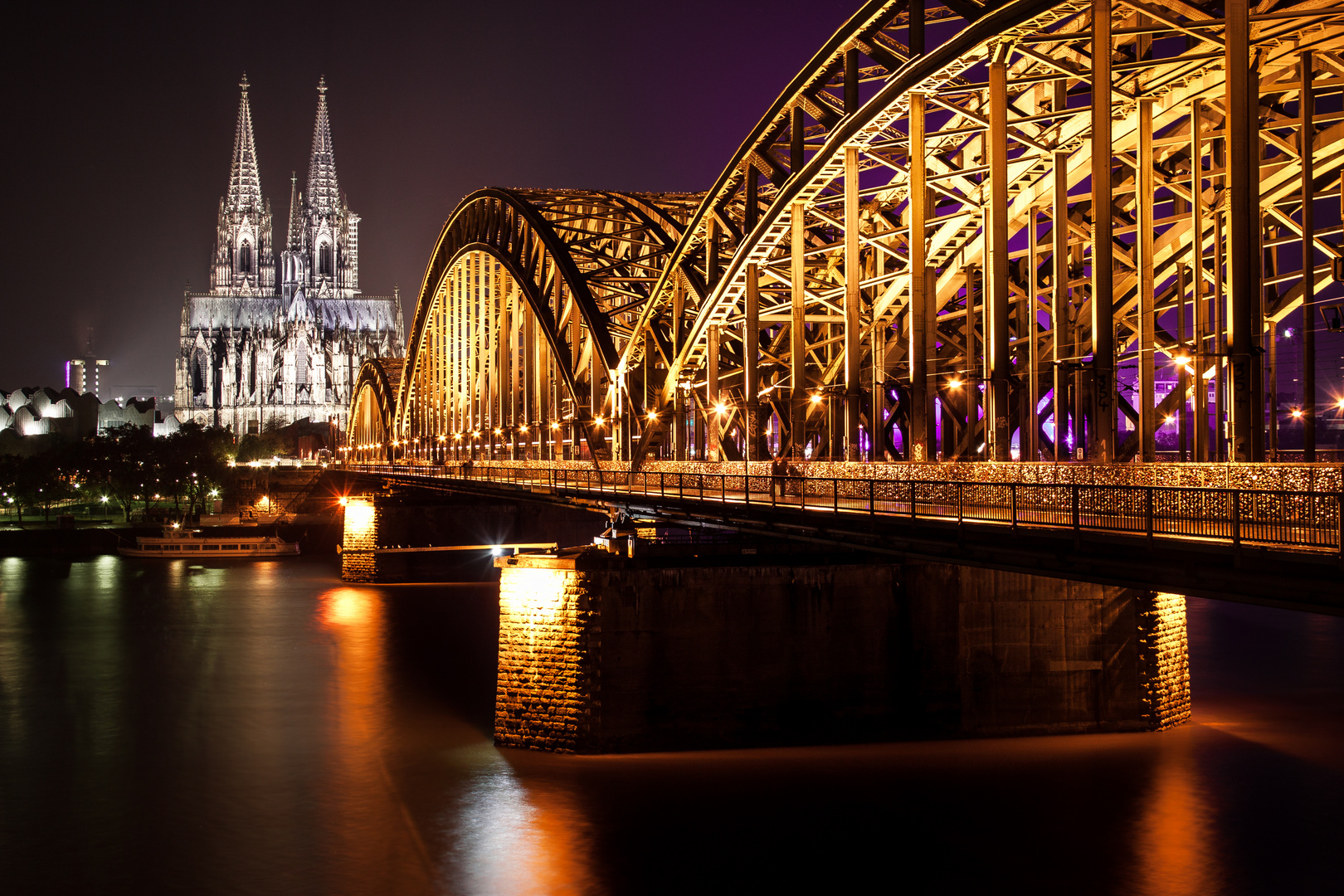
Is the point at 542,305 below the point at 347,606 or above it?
above

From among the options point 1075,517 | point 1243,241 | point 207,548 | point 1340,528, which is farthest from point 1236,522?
point 207,548

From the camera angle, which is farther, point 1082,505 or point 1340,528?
point 1082,505

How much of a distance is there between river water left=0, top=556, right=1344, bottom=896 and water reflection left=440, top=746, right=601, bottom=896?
0.06 metres

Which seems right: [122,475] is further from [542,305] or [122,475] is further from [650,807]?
[650,807]

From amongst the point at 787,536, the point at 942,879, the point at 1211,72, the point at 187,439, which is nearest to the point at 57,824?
the point at 787,536

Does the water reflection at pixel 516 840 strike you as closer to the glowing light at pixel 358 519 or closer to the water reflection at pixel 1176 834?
the water reflection at pixel 1176 834

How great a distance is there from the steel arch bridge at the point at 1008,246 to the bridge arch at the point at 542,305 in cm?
56

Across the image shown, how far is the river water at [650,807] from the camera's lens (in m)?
23.5

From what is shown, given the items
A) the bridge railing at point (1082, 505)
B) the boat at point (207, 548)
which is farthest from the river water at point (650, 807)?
the boat at point (207, 548)

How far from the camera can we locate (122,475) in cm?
12306

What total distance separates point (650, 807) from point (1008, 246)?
15.0m

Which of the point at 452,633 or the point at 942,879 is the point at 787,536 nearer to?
the point at 942,879

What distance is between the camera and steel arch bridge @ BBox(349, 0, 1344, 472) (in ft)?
72.9

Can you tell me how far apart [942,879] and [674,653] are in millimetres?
7479
